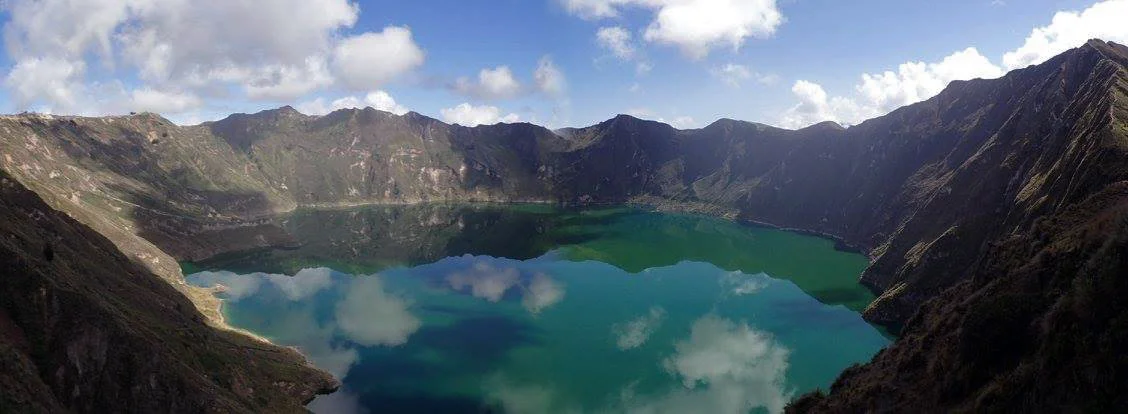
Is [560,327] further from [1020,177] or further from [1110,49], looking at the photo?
[1110,49]

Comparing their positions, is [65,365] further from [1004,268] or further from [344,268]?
[344,268]

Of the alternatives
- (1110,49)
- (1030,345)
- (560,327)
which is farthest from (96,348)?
(1110,49)

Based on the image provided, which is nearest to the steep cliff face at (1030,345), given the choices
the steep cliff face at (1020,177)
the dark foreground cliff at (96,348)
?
the steep cliff face at (1020,177)

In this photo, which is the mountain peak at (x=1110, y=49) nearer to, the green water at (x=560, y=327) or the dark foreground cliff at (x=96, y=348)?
the green water at (x=560, y=327)

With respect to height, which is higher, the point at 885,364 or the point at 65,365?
the point at 65,365

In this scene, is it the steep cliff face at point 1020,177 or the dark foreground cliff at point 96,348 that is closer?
the dark foreground cliff at point 96,348

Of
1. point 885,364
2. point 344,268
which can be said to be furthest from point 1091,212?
point 344,268
